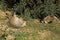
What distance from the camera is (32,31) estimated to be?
6.99 meters

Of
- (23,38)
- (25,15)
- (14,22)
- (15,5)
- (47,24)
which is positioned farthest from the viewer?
(15,5)

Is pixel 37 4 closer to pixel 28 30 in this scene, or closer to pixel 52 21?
pixel 52 21

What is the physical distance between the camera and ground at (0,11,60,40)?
6580 millimetres

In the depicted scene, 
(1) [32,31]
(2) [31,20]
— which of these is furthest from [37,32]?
(2) [31,20]

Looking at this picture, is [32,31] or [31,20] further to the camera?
[31,20]

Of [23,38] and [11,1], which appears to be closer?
[23,38]

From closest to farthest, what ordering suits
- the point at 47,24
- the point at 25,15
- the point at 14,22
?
the point at 14,22 → the point at 47,24 → the point at 25,15

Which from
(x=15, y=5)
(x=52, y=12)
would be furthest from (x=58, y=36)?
(x=15, y=5)

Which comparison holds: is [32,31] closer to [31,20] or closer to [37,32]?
[37,32]

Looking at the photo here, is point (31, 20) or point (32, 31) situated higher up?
point (32, 31)

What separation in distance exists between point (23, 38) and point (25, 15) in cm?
202

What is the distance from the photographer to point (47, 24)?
25.3 ft

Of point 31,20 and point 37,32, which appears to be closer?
point 37,32

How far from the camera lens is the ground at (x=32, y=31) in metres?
6.58
